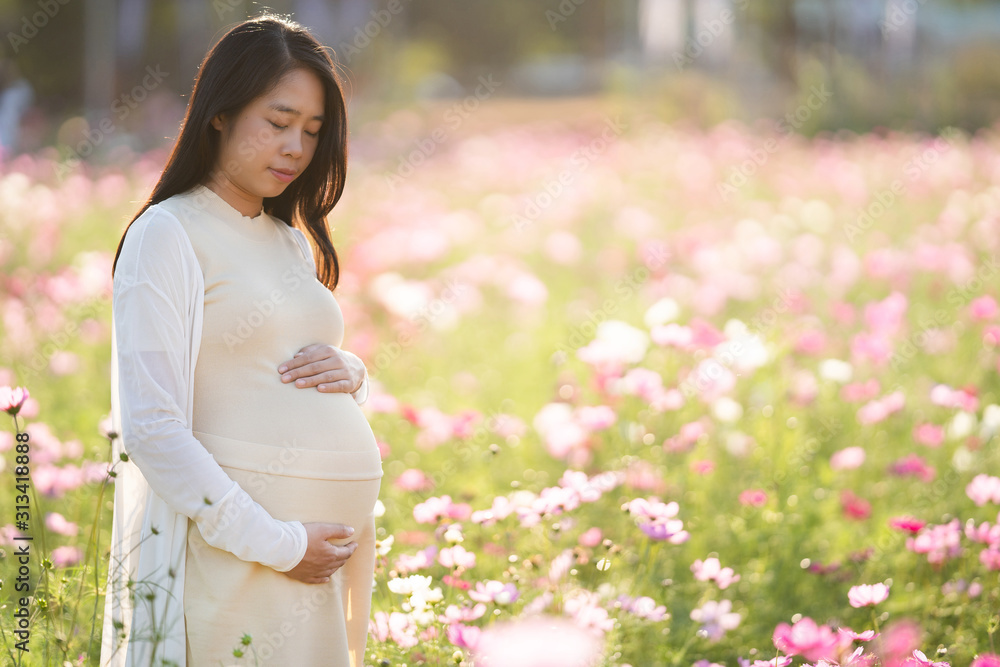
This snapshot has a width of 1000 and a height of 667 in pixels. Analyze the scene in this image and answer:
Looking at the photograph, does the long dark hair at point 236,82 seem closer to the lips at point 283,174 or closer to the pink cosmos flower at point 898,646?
the lips at point 283,174

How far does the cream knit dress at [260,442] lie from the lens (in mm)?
1425

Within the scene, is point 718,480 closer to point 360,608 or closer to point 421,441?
point 421,441

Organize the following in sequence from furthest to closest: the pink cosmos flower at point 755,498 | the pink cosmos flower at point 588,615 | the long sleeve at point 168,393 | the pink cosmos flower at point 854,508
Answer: the pink cosmos flower at point 854,508
the pink cosmos flower at point 755,498
the pink cosmos flower at point 588,615
the long sleeve at point 168,393

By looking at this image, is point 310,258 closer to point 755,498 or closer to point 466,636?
point 466,636

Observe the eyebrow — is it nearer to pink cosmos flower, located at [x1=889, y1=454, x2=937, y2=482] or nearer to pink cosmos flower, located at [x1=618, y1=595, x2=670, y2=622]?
pink cosmos flower, located at [x1=618, y1=595, x2=670, y2=622]

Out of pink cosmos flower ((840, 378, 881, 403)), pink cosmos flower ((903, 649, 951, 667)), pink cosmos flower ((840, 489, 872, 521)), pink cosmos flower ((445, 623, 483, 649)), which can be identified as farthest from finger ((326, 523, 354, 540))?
pink cosmos flower ((840, 378, 881, 403))

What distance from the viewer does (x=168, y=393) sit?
4.37ft

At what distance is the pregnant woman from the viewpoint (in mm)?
1338

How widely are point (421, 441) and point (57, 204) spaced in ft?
10.6

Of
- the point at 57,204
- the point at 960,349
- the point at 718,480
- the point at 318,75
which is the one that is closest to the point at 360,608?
the point at 318,75

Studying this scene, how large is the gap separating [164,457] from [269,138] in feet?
1.72

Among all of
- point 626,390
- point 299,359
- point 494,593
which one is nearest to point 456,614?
point 494,593

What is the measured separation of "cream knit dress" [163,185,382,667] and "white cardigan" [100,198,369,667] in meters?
0.03

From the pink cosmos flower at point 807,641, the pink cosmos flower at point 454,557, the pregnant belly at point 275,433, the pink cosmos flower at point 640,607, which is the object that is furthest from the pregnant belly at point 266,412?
the pink cosmos flower at point 807,641
